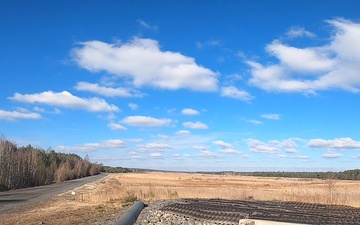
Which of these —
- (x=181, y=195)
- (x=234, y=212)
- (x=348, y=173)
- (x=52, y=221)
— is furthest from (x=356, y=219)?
(x=348, y=173)

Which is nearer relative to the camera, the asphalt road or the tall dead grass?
the tall dead grass

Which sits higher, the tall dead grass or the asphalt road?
the tall dead grass

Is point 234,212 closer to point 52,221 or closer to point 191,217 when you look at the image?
point 191,217

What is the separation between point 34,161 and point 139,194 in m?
57.3

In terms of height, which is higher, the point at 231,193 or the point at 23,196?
the point at 231,193

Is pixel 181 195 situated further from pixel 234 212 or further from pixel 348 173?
pixel 348 173

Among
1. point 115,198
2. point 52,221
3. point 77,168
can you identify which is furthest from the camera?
point 77,168

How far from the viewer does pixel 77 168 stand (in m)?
156

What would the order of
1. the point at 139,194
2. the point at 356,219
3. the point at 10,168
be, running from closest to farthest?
1. the point at 356,219
2. the point at 139,194
3. the point at 10,168

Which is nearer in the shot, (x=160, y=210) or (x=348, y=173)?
(x=160, y=210)

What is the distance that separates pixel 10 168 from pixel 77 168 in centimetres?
8186

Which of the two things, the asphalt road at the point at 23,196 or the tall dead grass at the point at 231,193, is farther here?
the asphalt road at the point at 23,196

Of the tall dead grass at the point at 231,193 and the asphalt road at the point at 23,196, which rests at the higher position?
the tall dead grass at the point at 231,193

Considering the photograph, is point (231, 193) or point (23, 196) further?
point (23, 196)
